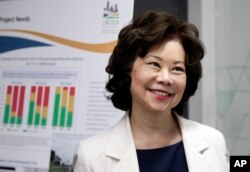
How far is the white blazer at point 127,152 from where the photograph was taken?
3.76 ft

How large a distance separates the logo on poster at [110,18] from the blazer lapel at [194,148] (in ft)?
2.18

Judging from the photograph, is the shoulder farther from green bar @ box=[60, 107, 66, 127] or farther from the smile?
green bar @ box=[60, 107, 66, 127]

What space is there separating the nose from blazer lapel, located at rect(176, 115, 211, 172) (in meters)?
0.24

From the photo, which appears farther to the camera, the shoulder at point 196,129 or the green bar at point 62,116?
the green bar at point 62,116

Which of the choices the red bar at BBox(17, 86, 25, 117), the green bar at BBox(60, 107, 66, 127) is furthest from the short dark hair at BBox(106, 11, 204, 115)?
the red bar at BBox(17, 86, 25, 117)

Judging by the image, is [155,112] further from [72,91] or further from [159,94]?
[72,91]

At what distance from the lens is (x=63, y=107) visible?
1791 mm

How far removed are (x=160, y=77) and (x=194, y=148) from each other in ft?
0.97

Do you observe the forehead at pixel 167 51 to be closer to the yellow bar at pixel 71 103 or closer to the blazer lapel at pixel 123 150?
the blazer lapel at pixel 123 150

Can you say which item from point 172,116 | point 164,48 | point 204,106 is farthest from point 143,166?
point 204,106

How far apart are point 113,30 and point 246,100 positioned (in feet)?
2.63

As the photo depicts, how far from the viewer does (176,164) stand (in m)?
1.17

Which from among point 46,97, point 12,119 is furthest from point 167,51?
point 12,119

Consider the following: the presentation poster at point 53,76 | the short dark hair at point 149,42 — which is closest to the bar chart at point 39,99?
the presentation poster at point 53,76
